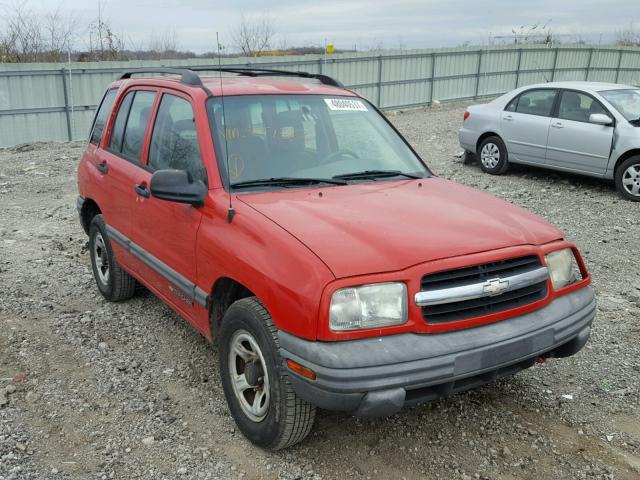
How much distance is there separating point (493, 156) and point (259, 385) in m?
8.73

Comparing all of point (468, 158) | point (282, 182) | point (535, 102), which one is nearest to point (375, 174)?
point (282, 182)

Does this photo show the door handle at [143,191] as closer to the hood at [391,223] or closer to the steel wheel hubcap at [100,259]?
the hood at [391,223]

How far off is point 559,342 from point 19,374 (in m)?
3.41

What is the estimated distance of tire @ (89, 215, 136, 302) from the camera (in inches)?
200

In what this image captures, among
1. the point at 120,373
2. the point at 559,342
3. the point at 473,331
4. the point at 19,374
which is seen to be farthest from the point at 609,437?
the point at 19,374

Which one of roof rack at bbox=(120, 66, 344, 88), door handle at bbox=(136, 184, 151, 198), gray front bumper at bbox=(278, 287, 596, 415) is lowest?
gray front bumper at bbox=(278, 287, 596, 415)

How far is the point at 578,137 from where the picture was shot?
369 inches

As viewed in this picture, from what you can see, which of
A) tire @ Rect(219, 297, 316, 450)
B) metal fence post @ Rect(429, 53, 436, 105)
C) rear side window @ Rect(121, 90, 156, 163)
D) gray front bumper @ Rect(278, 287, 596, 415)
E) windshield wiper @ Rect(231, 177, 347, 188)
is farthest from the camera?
metal fence post @ Rect(429, 53, 436, 105)

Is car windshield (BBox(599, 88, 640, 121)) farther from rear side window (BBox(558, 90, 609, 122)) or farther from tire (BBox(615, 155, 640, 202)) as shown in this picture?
tire (BBox(615, 155, 640, 202))

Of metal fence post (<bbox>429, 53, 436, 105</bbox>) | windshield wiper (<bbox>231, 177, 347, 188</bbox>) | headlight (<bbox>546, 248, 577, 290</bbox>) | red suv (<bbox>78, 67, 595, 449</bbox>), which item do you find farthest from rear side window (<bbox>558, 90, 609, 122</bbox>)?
metal fence post (<bbox>429, 53, 436, 105</bbox>)

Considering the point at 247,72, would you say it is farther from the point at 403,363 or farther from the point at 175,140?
the point at 403,363

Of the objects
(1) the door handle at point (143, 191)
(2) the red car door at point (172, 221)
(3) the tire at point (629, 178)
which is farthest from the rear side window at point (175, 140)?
(3) the tire at point (629, 178)

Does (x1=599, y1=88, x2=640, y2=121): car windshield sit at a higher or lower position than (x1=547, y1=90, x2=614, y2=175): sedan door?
higher

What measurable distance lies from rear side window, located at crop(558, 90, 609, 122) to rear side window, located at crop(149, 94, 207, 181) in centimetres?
738
